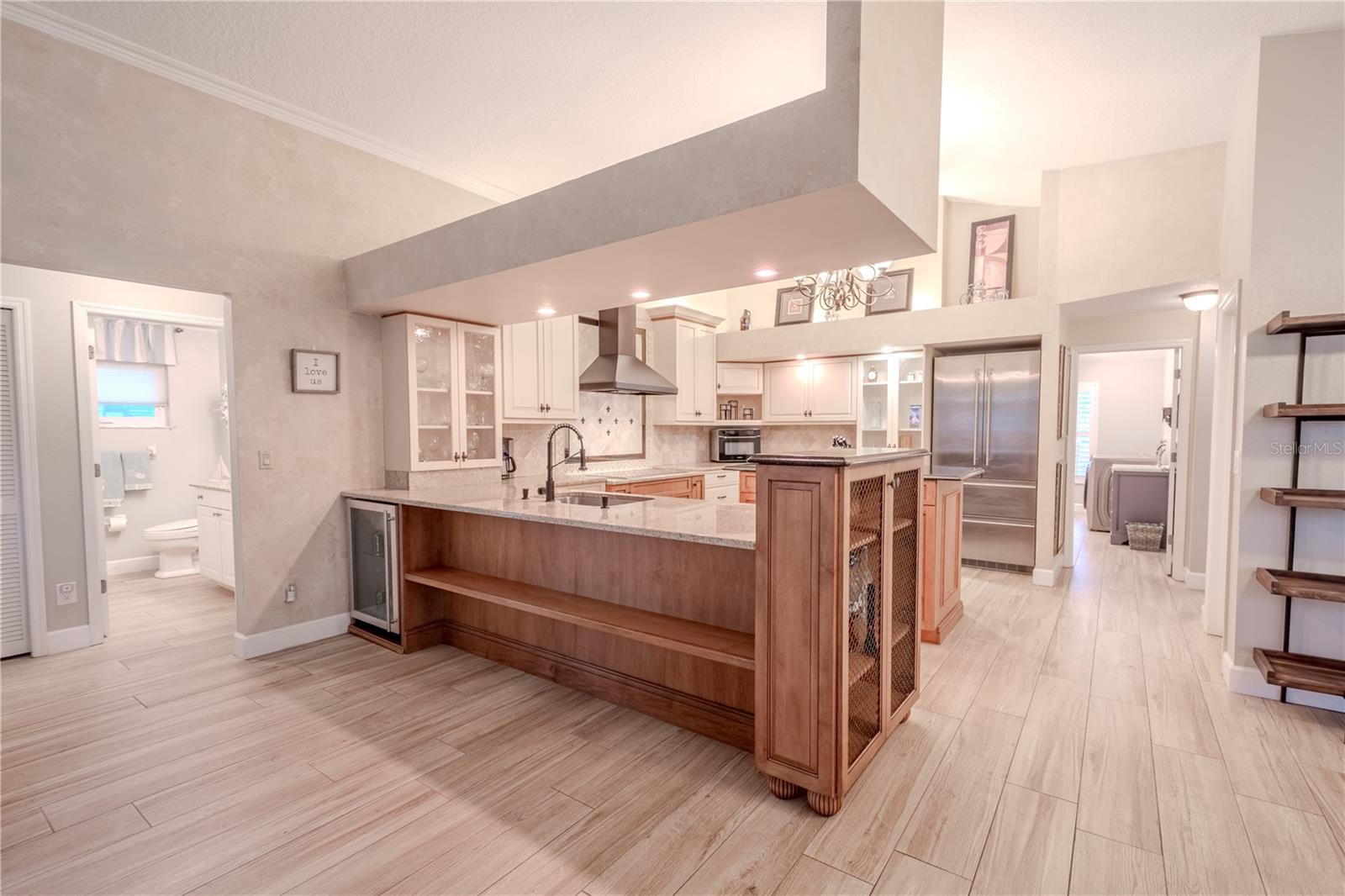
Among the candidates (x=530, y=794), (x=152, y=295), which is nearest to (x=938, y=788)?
(x=530, y=794)

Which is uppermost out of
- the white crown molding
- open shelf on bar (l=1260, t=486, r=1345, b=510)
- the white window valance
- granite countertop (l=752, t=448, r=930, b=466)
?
the white crown molding

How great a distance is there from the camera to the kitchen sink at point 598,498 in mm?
3465

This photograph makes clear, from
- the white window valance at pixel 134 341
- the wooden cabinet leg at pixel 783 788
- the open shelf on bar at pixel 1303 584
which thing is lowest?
the wooden cabinet leg at pixel 783 788

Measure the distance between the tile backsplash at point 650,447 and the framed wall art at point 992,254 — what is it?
1.91 meters

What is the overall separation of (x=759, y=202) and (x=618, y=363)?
2.37 meters

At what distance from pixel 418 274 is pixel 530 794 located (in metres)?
2.68

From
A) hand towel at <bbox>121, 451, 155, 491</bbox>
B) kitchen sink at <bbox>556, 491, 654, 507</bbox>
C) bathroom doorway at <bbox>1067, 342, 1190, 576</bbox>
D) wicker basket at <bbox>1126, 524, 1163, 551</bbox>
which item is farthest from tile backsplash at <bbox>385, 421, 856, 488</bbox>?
hand towel at <bbox>121, 451, 155, 491</bbox>

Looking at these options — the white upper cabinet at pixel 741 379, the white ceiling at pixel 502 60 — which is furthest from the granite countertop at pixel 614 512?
the white upper cabinet at pixel 741 379

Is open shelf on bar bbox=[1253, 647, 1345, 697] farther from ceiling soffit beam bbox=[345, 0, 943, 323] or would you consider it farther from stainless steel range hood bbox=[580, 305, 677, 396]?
stainless steel range hood bbox=[580, 305, 677, 396]

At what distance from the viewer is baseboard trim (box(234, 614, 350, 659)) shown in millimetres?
3445

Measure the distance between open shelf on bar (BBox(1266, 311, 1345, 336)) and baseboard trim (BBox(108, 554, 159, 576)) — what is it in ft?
27.8

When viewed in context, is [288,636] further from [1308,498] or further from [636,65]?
[1308,498]

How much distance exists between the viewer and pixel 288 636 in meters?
3.61

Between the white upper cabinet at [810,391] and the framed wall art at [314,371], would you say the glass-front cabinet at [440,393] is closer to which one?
the framed wall art at [314,371]
